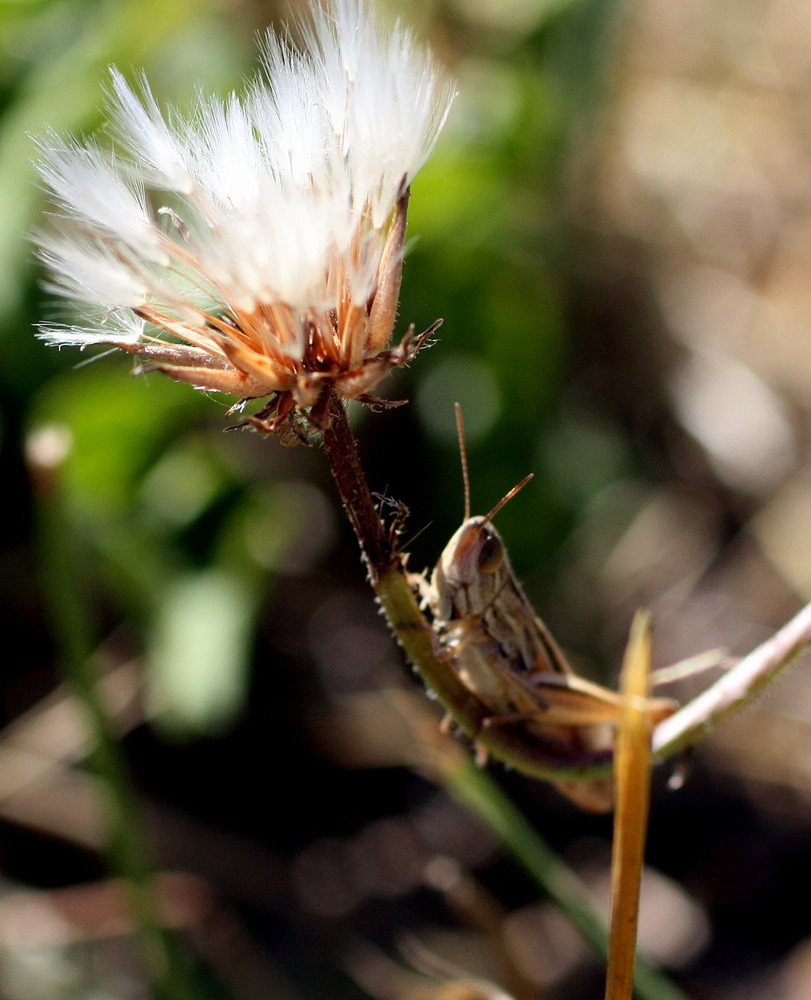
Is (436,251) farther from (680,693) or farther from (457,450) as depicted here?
(680,693)

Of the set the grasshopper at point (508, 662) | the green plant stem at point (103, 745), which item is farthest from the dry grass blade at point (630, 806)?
the green plant stem at point (103, 745)

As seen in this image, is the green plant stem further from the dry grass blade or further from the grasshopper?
the dry grass blade

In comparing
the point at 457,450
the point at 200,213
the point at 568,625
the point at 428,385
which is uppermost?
the point at 200,213

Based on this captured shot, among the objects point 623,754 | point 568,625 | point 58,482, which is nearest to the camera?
point 623,754

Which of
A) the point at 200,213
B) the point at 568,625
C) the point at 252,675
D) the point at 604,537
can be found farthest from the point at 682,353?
the point at 200,213

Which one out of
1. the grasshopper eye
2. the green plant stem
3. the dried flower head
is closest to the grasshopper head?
the grasshopper eye

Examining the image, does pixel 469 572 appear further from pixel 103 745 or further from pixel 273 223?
pixel 103 745

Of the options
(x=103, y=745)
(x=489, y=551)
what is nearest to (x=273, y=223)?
(x=489, y=551)

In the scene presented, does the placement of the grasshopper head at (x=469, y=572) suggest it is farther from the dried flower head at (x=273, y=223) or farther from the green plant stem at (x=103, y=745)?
the green plant stem at (x=103, y=745)
